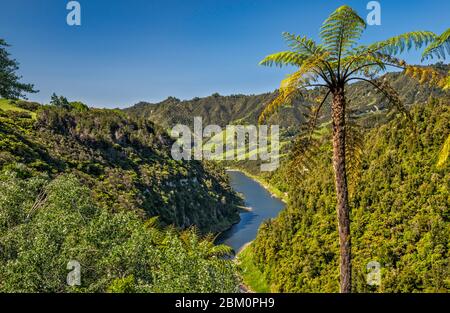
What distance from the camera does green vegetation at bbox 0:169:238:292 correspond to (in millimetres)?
12938

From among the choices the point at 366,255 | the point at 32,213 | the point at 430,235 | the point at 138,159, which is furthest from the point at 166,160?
the point at 32,213

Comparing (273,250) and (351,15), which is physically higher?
(351,15)

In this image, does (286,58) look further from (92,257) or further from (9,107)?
(9,107)

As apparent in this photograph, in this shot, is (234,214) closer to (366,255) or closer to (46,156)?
(366,255)

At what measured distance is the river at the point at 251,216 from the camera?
100000 mm

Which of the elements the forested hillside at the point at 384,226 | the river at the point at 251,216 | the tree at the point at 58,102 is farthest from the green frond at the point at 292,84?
the tree at the point at 58,102

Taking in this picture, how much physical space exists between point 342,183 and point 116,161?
83.1 metres

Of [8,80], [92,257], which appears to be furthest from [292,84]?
[8,80]

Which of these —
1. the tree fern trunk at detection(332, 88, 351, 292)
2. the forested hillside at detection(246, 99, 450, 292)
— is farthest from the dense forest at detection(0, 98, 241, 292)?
the forested hillside at detection(246, 99, 450, 292)

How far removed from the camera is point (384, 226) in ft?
226

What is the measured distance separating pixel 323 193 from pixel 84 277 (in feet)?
269

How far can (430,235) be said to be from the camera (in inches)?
2330

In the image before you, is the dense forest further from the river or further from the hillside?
the river

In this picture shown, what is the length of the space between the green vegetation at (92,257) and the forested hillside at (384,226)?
128 feet
